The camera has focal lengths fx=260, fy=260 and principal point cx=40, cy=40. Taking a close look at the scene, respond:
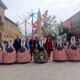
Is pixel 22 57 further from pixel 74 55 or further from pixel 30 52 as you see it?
pixel 74 55

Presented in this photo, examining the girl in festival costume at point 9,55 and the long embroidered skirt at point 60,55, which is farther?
the long embroidered skirt at point 60,55

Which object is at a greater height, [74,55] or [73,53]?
[73,53]

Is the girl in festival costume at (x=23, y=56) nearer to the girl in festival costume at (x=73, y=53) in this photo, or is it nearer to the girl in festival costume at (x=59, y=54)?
the girl in festival costume at (x=59, y=54)

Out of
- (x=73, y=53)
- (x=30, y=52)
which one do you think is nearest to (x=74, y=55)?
(x=73, y=53)

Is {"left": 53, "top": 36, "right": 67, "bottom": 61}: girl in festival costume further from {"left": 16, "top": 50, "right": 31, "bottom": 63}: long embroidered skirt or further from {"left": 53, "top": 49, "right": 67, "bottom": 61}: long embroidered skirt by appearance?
{"left": 16, "top": 50, "right": 31, "bottom": 63}: long embroidered skirt

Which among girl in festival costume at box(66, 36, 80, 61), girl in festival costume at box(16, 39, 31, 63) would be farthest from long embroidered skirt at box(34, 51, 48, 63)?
girl in festival costume at box(66, 36, 80, 61)

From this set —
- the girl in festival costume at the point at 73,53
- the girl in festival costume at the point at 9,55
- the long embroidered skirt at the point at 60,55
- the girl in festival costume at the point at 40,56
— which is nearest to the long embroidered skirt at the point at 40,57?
the girl in festival costume at the point at 40,56

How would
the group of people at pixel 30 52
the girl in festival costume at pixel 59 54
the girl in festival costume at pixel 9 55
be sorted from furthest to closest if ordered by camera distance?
1. the girl in festival costume at pixel 59 54
2. the group of people at pixel 30 52
3. the girl in festival costume at pixel 9 55

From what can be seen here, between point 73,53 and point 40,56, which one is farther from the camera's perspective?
point 73,53

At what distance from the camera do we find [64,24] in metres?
69.1

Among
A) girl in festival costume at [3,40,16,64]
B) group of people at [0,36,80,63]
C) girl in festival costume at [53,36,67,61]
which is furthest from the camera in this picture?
girl in festival costume at [53,36,67,61]

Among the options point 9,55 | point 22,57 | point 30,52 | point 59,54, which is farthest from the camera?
point 30,52

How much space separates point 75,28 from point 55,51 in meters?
45.2

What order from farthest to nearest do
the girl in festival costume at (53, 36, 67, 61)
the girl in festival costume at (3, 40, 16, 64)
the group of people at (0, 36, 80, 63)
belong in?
the girl in festival costume at (53, 36, 67, 61)
the group of people at (0, 36, 80, 63)
the girl in festival costume at (3, 40, 16, 64)
